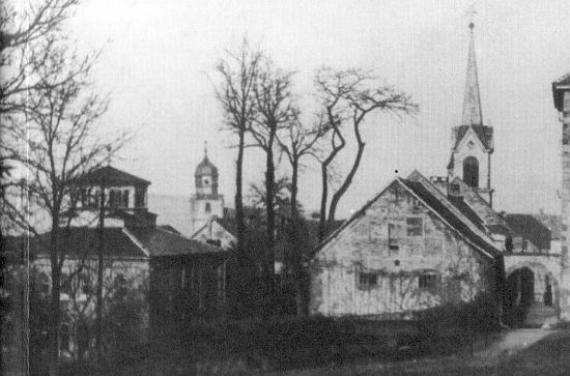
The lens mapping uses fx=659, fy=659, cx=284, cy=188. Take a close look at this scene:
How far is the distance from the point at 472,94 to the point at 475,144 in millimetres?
217

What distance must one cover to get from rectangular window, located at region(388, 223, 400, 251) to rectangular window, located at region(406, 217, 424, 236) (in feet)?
0.19

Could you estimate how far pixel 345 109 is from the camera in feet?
9.71

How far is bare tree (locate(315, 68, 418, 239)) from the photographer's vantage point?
9.50 ft

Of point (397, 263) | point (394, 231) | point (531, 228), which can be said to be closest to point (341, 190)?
point (394, 231)

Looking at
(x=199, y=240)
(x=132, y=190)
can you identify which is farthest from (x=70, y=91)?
(x=199, y=240)

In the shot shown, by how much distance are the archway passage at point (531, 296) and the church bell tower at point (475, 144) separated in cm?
33

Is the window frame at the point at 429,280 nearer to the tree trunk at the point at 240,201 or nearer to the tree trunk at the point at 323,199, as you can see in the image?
the tree trunk at the point at 323,199

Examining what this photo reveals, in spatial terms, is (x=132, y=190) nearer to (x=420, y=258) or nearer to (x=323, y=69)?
(x=323, y=69)

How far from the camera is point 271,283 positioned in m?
2.96

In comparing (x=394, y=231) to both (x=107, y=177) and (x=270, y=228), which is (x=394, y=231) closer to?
(x=270, y=228)

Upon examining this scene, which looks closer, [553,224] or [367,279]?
[553,224]

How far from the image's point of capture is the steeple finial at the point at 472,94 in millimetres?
2807

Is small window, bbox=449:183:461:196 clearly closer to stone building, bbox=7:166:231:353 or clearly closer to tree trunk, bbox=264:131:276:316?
tree trunk, bbox=264:131:276:316

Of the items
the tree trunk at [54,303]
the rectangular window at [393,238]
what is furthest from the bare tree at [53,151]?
the rectangular window at [393,238]
